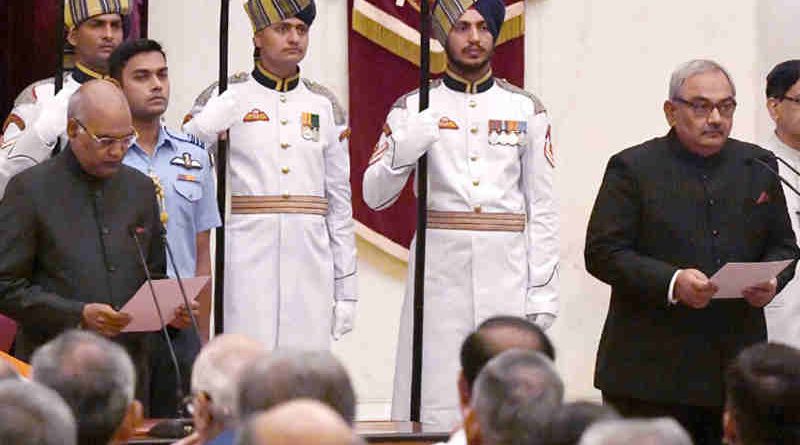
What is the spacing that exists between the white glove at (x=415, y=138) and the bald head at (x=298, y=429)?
11.4 feet

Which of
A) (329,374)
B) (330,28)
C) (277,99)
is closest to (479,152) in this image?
(277,99)

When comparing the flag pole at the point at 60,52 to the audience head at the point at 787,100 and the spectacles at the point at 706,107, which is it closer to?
the spectacles at the point at 706,107

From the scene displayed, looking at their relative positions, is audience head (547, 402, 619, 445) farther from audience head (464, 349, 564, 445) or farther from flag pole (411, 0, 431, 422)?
flag pole (411, 0, 431, 422)

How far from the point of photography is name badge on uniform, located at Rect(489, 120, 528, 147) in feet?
19.8

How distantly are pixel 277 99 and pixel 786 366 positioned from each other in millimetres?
3039

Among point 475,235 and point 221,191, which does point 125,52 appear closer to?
point 221,191

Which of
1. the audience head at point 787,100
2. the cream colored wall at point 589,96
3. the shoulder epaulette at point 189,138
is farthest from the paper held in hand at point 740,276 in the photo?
the cream colored wall at point 589,96

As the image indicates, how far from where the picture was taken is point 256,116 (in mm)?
5961

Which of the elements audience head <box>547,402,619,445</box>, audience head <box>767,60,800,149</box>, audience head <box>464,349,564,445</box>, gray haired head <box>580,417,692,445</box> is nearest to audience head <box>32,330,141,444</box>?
audience head <box>464,349,564,445</box>

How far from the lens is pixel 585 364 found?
313 inches

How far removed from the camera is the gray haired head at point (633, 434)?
2406 mm

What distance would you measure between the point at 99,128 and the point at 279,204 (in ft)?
3.61

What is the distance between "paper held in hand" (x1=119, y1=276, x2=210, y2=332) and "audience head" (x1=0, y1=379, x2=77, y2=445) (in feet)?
7.30

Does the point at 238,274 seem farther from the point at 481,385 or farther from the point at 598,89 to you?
the point at 481,385
